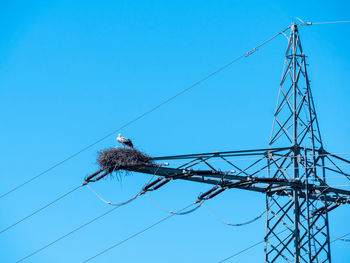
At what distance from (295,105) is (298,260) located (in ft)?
17.2

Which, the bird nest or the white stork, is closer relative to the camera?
the bird nest

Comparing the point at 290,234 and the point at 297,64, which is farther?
the point at 297,64

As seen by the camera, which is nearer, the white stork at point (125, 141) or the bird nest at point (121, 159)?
the bird nest at point (121, 159)

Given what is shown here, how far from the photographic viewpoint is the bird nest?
23.2 metres

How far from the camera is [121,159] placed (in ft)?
76.6

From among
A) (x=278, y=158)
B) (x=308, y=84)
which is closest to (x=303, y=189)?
(x=278, y=158)

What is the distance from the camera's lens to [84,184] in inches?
974

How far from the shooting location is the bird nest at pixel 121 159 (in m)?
23.2

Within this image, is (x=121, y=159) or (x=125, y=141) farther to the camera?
(x=125, y=141)

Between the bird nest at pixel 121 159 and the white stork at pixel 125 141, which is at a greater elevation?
the white stork at pixel 125 141

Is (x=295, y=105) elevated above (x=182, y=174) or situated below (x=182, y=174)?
above

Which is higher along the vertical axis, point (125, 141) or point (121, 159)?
point (125, 141)

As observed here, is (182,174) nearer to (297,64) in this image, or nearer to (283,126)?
(283,126)

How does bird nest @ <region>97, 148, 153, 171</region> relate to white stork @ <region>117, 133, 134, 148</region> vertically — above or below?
below
